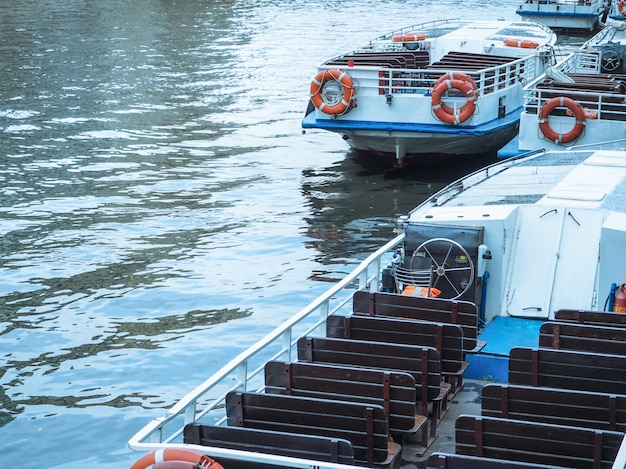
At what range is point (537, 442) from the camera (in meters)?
8.09

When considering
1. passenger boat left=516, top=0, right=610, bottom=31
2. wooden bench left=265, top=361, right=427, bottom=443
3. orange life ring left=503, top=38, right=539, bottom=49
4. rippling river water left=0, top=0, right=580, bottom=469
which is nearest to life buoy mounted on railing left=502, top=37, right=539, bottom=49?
orange life ring left=503, top=38, right=539, bottom=49

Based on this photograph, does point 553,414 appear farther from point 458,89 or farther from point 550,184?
point 458,89

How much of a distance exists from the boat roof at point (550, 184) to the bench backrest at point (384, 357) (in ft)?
12.5

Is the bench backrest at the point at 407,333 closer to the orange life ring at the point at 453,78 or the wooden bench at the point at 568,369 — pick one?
the wooden bench at the point at 568,369

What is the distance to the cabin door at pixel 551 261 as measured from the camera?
12953 mm

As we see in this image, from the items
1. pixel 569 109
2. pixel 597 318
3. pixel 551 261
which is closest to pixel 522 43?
pixel 569 109

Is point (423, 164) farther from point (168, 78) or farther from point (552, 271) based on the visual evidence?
point (168, 78)

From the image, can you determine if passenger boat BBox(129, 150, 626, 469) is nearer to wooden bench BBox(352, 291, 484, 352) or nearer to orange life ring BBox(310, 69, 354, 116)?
wooden bench BBox(352, 291, 484, 352)

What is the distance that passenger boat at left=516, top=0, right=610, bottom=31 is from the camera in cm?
5628

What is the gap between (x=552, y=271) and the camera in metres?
13.1

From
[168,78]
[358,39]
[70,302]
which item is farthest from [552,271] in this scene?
[358,39]

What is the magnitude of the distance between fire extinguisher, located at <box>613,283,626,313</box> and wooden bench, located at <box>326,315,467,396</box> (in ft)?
7.29

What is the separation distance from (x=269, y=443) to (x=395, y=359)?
2.20m

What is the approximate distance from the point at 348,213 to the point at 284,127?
9.44m
